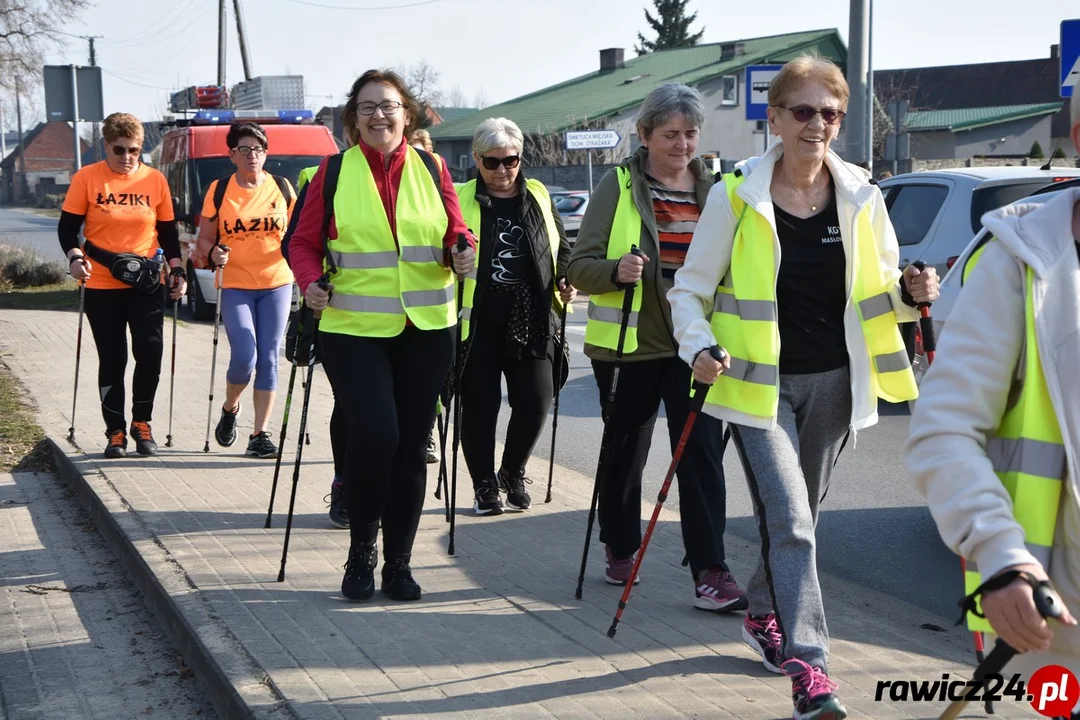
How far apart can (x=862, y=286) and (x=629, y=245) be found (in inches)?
56.5

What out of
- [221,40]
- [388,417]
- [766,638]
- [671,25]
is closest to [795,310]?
[766,638]

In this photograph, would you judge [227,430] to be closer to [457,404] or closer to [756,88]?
[457,404]

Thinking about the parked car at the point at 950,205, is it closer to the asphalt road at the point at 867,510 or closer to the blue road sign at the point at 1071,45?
the blue road sign at the point at 1071,45

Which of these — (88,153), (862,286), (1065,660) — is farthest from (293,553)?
(88,153)

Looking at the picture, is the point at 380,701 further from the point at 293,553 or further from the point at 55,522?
the point at 55,522

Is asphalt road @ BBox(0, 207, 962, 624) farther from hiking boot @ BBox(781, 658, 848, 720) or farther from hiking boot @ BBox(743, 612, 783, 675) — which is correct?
hiking boot @ BBox(781, 658, 848, 720)

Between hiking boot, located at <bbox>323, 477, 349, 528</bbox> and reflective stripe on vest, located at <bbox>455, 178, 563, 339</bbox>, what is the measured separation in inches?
38.4

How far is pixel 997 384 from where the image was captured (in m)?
2.50

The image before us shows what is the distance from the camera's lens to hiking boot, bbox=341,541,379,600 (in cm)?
538

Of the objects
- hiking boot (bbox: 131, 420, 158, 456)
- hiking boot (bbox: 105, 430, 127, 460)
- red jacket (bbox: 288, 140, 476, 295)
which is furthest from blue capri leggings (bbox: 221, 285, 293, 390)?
red jacket (bbox: 288, 140, 476, 295)

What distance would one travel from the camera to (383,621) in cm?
513

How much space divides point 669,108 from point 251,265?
3596 millimetres

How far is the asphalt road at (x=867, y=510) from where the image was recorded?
624 centimetres

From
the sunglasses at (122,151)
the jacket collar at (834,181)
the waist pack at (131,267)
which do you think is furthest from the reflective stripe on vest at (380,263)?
the sunglasses at (122,151)
